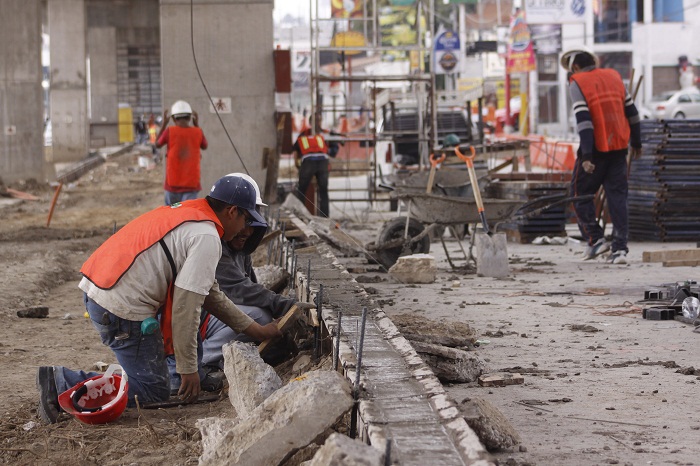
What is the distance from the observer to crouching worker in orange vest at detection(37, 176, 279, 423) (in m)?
5.53

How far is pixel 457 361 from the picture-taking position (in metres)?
5.84

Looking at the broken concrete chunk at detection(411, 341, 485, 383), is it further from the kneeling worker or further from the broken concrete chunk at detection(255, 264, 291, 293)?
the broken concrete chunk at detection(255, 264, 291, 293)

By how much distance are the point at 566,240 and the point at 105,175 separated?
24.7 meters

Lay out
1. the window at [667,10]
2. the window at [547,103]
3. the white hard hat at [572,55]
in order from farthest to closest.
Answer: the window at [667,10] < the window at [547,103] < the white hard hat at [572,55]

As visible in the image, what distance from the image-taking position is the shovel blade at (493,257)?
34.3 feet

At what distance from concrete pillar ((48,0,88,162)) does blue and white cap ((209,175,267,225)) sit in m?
38.0

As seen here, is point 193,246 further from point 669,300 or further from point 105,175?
point 105,175

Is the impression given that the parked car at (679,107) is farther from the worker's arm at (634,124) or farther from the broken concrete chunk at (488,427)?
the broken concrete chunk at (488,427)

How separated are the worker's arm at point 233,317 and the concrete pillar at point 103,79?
52.3 meters

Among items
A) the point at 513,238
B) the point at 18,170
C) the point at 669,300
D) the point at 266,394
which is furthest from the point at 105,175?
the point at 266,394

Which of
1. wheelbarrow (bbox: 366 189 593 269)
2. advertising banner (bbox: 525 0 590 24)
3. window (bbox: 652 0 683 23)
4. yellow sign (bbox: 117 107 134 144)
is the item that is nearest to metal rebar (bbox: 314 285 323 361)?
wheelbarrow (bbox: 366 189 593 269)

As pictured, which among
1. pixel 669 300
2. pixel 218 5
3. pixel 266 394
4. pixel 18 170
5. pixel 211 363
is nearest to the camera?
pixel 266 394

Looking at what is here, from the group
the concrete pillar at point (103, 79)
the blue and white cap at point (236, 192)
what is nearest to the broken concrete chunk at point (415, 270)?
the blue and white cap at point (236, 192)

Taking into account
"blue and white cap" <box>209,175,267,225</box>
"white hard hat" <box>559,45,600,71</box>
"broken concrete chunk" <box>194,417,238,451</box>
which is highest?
"white hard hat" <box>559,45,600,71</box>
